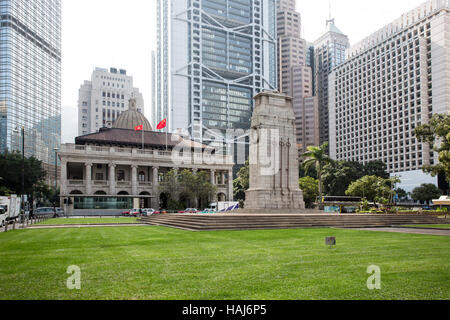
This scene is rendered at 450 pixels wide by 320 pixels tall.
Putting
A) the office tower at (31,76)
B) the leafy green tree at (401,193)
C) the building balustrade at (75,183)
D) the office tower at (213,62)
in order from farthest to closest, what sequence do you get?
1. the office tower at (213,62)
2. the office tower at (31,76)
3. the leafy green tree at (401,193)
4. the building balustrade at (75,183)

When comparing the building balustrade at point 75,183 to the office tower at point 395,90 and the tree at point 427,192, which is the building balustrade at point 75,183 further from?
the office tower at point 395,90

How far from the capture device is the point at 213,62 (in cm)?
16900

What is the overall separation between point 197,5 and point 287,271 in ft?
569

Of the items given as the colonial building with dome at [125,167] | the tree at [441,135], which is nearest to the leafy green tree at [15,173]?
the colonial building with dome at [125,167]

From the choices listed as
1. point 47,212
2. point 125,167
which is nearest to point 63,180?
point 47,212

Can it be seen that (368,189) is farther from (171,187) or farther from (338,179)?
(171,187)

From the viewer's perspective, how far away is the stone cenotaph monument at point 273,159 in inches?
1470

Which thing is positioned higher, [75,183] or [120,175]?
[120,175]

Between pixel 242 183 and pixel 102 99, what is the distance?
110496 millimetres

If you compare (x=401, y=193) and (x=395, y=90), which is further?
(x=395, y=90)


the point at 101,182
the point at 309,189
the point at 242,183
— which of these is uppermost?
the point at 101,182

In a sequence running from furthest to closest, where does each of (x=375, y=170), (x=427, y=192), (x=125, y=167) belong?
(x=375, y=170), (x=427, y=192), (x=125, y=167)

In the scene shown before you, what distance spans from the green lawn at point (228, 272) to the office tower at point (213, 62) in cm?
14066
